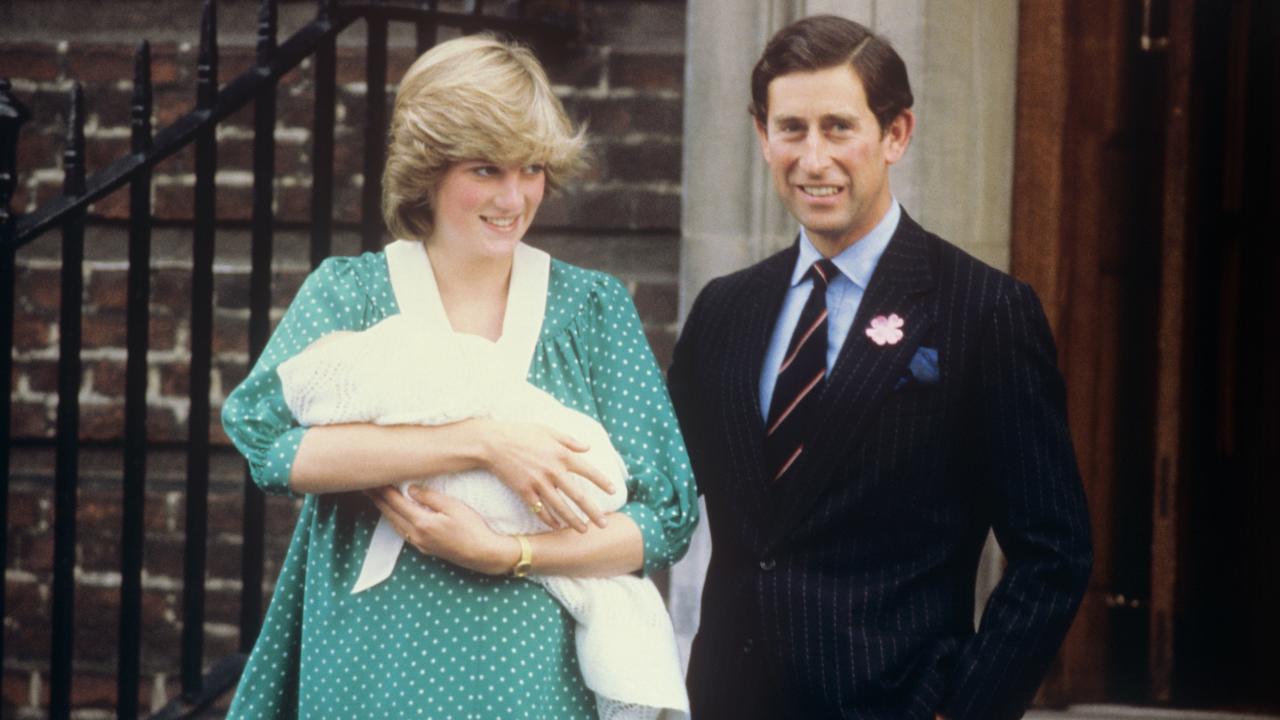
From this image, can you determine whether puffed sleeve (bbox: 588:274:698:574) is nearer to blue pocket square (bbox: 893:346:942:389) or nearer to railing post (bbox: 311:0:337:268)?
blue pocket square (bbox: 893:346:942:389)

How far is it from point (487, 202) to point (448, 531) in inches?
17.8

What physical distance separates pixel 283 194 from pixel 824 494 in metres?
2.14

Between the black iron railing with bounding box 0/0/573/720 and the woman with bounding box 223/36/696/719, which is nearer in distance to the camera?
the woman with bounding box 223/36/696/719

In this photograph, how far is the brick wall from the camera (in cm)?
394

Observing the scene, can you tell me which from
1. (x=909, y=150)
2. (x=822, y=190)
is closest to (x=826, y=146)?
(x=822, y=190)

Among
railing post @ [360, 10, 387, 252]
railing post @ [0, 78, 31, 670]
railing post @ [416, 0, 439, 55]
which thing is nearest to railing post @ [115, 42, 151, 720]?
railing post @ [0, 78, 31, 670]

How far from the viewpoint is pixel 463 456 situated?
2.16 m

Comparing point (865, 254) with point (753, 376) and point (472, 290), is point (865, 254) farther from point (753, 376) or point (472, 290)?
point (472, 290)

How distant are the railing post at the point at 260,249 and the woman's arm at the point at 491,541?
4.09 feet

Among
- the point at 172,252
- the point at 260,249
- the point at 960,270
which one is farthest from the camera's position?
the point at 172,252

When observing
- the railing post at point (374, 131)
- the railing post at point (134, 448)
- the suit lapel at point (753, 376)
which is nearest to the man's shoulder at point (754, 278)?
the suit lapel at point (753, 376)

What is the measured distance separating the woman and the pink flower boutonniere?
12.2 inches

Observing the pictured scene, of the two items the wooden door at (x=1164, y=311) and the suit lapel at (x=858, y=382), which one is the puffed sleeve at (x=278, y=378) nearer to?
the suit lapel at (x=858, y=382)

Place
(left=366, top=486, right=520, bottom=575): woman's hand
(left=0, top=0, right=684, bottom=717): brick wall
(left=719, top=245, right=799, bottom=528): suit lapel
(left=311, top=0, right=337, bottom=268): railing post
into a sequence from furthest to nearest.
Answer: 1. (left=0, top=0, right=684, bottom=717): brick wall
2. (left=311, top=0, right=337, bottom=268): railing post
3. (left=719, top=245, right=799, bottom=528): suit lapel
4. (left=366, top=486, right=520, bottom=575): woman's hand
